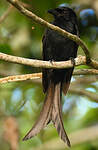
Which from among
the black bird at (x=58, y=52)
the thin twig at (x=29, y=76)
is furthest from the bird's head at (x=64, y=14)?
the thin twig at (x=29, y=76)

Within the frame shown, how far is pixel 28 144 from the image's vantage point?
5.50m

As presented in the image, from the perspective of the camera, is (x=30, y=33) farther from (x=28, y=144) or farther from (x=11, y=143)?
(x=11, y=143)

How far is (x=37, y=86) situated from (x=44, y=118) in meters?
1.04

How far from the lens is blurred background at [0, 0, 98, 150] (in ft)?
16.0

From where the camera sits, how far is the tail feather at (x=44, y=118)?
12.6 ft

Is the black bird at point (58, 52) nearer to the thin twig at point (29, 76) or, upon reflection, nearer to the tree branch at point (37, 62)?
the thin twig at point (29, 76)

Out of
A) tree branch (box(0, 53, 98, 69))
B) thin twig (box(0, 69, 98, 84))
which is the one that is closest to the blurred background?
thin twig (box(0, 69, 98, 84))

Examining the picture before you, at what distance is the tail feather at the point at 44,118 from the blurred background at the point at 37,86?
31cm

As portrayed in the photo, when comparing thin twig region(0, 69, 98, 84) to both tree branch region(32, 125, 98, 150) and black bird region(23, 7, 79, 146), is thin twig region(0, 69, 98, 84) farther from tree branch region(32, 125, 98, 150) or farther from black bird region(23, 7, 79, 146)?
tree branch region(32, 125, 98, 150)

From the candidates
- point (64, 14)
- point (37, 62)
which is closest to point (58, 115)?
point (37, 62)

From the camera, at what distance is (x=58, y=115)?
4219mm

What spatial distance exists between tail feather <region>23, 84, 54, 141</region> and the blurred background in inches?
12.4

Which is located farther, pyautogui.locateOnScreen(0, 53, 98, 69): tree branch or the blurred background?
the blurred background

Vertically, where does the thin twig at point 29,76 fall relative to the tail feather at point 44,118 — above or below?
above
